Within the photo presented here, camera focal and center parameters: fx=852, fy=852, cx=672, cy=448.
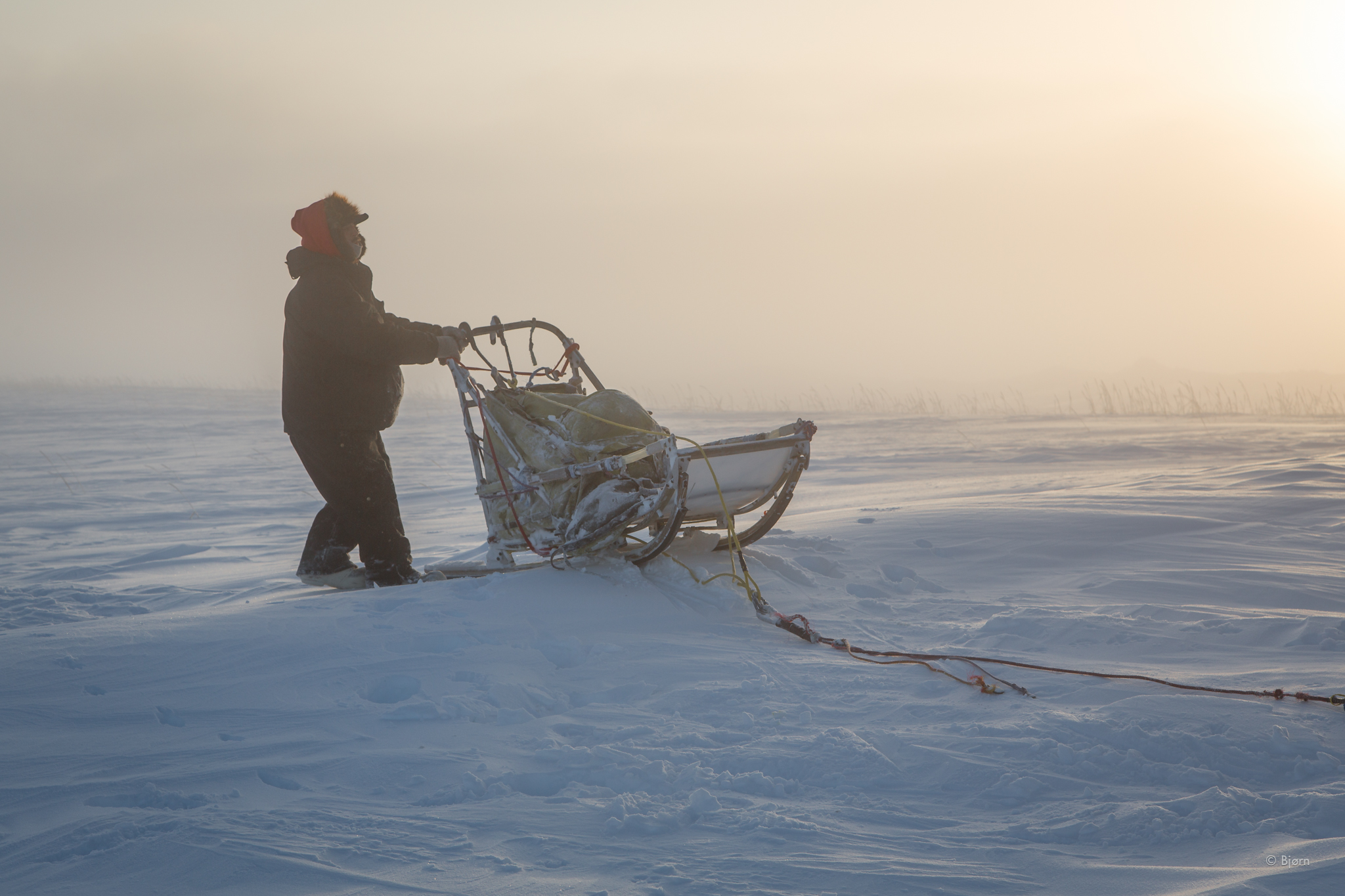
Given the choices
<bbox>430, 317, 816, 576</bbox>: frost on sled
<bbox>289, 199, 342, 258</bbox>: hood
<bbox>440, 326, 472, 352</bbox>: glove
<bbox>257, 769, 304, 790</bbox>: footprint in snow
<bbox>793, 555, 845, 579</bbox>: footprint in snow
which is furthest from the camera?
<bbox>793, 555, 845, 579</bbox>: footprint in snow

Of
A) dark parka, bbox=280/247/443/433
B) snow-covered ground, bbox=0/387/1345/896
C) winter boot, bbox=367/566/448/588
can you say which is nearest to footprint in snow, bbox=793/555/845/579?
snow-covered ground, bbox=0/387/1345/896

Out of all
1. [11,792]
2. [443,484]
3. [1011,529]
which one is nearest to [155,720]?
[11,792]

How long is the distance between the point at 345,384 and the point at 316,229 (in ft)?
2.60

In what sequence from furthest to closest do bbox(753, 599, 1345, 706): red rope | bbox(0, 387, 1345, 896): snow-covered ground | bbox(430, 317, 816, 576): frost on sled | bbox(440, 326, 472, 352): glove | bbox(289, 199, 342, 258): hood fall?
bbox(440, 326, 472, 352): glove < bbox(289, 199, 342, 258): hood < bbox(430, 317, 816, 576): frost on sled < bbox(753, 599, 1345, 706): red rope < bbox(0, 387, 1345, 896): snow-covered ground

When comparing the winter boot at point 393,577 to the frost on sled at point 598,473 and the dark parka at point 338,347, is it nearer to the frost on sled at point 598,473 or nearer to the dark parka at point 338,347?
the frost on sled at point 598,473

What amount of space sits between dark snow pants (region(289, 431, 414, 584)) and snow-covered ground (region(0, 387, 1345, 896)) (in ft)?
0.96

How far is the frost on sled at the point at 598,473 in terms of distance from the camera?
13.3 feet

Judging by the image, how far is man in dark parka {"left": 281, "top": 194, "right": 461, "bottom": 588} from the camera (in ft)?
14.0

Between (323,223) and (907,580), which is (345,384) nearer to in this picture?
(323,223)

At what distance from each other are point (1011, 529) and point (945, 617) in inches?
69.6

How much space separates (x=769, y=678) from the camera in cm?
316

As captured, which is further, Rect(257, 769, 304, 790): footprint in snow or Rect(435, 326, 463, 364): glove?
Rect(435, 326, 463, 364): glove

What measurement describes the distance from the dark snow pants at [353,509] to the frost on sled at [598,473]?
0.28 meters

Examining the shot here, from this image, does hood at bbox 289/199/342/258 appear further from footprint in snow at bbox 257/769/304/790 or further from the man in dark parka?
footprint in snow at bbox 257/769/304/790
